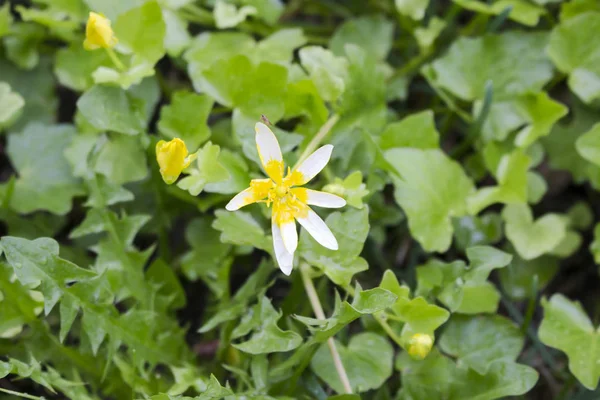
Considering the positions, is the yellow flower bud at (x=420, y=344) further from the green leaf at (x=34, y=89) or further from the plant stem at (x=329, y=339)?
the green leaf at (x=34, y=89)

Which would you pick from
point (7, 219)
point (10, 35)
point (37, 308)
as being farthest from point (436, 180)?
point (10, 35)

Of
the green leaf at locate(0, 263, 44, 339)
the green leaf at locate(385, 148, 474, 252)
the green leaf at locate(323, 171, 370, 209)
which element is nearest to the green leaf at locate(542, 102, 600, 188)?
the green leaf at locate(385, 148, 474, 252)

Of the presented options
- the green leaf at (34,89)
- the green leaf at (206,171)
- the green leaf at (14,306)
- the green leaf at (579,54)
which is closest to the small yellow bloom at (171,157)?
the green leaf at (206,171)

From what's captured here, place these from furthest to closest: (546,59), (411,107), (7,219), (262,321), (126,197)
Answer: (411,107) < (546,59) < (7,219) < (126,197) < (262,321)

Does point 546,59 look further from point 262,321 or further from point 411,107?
point 262,321

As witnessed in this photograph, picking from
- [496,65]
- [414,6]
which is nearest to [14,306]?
[414,6]

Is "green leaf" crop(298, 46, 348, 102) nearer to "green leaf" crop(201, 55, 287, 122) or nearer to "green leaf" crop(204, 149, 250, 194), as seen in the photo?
"green leaf" crop(201, 55, 287, 122)

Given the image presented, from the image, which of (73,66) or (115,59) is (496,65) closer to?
(115,59)

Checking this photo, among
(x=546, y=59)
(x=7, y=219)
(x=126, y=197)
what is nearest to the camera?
(x=126, y=197)
